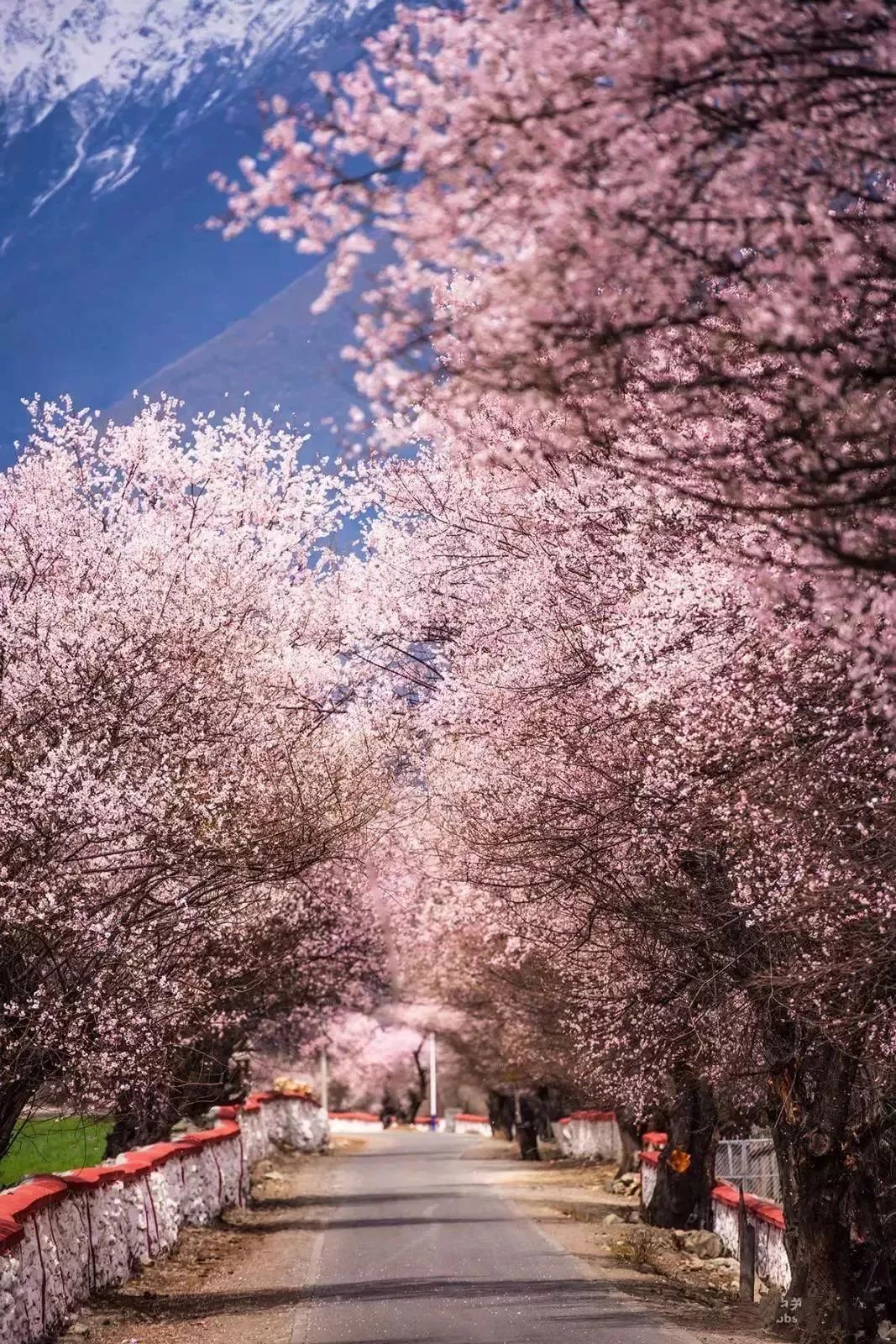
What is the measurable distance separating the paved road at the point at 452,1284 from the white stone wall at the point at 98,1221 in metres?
2.02

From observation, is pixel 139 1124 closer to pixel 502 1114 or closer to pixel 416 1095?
pixel 502 1114

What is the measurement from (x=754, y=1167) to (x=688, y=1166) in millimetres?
2114

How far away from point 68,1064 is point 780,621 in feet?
24.8

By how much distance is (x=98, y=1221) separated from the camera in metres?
16.7

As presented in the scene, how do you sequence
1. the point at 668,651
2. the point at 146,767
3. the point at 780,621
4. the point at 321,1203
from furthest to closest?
the point at 321,1203 < the point at 146,767 < the point at 668,651 < the point at 780,621

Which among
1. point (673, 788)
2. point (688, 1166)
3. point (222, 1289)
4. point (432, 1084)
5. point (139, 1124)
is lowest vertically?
point (222, 1289)

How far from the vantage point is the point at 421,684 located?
17.0 meters

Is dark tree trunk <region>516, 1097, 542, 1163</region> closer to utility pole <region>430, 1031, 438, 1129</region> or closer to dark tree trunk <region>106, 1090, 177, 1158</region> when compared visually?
dark tree trunk <region>106, 1090, 177, 1158</region>

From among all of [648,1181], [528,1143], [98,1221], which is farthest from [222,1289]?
[528,1143]

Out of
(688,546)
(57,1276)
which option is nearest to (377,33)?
(688,546)

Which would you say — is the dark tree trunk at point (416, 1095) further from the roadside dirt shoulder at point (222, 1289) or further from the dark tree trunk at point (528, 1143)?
the roadside dirt shoulder at point (222, 1289)

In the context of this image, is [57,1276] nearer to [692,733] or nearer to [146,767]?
[146,767]

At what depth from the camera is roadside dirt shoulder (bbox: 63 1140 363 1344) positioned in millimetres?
14734

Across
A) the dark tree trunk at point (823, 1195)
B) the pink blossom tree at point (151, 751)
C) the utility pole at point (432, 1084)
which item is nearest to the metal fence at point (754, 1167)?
the pink blossom tree at point (151, 751)
